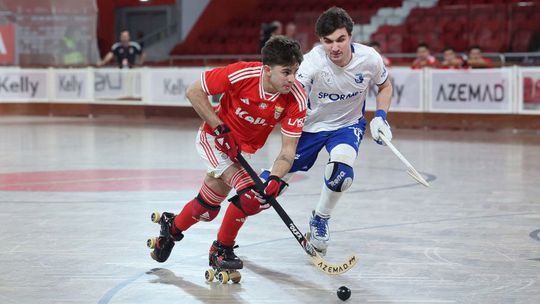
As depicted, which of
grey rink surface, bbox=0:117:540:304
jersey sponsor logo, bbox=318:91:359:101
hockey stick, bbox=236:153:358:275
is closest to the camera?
grey rink surface, bbox=0:117:540:304

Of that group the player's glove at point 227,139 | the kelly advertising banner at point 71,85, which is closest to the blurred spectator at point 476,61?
the kelly advertising banner at point 71,85

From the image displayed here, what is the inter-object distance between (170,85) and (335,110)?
14.3 meters

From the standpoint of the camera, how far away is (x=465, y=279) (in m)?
5.50

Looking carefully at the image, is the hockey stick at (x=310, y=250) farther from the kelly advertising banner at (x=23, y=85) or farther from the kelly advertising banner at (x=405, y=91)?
the kelly advertising banner at (x=23, y=85)

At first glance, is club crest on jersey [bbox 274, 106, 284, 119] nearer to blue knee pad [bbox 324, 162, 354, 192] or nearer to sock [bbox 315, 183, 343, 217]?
blue knee pad [bbox 324, 162, 354, 192]

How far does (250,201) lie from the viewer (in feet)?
17.8

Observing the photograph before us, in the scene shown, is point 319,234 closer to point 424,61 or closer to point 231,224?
point 231,224

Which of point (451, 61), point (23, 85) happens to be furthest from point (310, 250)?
point (23, 85)

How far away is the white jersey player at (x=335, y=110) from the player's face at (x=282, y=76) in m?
0.79

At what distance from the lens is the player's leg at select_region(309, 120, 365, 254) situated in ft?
20.1

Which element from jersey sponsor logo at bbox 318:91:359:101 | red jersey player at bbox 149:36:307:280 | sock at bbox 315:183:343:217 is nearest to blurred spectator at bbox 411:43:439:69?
jersey sponsor logo at bbox 318:91:359:101

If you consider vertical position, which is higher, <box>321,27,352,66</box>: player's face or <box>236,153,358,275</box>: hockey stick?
<box>321,27,352,66</box>: player's face

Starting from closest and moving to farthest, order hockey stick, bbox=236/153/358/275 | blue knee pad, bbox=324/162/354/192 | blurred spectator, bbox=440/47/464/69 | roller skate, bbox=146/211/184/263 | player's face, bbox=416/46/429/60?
hockey stick, bbox=236/153/358/275, roller skate, bbox=146/211/184/263, blue knee pad, bbox=324/162/354/192, blurred spectator, bbox=440/47/464/69, player's face, bbox=416/46/429/60

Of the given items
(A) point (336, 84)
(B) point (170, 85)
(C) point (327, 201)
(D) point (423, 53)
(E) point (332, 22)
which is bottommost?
(B) point (170, 85)
